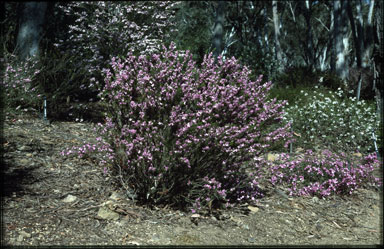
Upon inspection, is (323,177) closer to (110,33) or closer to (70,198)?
(70,198)

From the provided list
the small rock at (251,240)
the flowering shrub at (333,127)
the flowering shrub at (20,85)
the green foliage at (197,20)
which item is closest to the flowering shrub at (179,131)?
the small rock at (251,240)

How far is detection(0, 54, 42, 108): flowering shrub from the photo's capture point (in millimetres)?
5285

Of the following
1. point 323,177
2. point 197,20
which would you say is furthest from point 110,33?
point 197,20

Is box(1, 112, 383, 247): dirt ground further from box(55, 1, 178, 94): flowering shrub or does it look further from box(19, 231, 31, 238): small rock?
box(55, 1, 178, 94): flowering shrub

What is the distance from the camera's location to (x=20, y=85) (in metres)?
5.63

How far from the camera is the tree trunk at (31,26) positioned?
7.00 m

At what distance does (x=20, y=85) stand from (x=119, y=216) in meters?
3.62

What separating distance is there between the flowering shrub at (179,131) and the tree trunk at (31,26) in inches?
172

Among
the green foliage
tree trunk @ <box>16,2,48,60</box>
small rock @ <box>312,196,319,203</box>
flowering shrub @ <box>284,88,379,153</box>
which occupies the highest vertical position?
the green foliage

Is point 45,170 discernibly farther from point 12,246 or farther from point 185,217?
point 185,217

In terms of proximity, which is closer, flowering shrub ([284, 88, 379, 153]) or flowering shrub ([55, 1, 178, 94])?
flowering shrub ([284, 88, 379, 153])

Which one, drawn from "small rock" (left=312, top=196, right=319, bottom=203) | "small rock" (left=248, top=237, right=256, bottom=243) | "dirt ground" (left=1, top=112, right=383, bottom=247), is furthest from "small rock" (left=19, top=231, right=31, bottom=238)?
"small rock" (left=312, top=196, right=319, bottom=203)

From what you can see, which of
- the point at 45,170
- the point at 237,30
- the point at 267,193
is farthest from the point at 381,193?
the point at 237,30

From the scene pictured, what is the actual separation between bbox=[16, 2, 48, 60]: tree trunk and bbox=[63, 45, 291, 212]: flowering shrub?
4.37 meters
